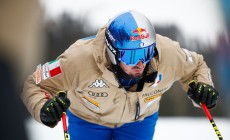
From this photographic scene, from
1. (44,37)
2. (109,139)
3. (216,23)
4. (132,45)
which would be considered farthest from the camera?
(216,23)

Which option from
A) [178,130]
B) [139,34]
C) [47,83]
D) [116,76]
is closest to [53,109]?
[47,83]

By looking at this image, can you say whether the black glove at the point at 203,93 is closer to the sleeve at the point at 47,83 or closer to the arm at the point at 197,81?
the arm at the point at 197,81

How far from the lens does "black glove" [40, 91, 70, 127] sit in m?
1.86

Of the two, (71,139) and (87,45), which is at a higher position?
(87,45)


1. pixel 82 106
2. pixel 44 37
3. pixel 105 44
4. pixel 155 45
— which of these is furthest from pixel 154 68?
pixel 44 37

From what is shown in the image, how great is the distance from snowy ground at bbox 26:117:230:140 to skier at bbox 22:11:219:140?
57.4 inches

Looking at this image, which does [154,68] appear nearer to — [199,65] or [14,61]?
[199,65]

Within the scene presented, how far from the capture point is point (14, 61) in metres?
3.54

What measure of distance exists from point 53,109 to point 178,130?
2403 mm

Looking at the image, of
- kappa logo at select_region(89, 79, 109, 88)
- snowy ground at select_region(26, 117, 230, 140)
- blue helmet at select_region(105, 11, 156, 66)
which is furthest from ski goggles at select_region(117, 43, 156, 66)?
snowy ground at select_region(26, 117, 230, 140)

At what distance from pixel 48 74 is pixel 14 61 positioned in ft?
5.21

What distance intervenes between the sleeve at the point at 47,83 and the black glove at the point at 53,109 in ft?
0.22

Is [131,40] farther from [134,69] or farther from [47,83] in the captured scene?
[47,83]

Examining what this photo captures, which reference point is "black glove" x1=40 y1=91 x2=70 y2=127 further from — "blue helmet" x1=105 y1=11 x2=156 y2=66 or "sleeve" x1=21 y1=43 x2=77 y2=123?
"blue helmet" x1=105 y1=11 x2=156 y2=66
